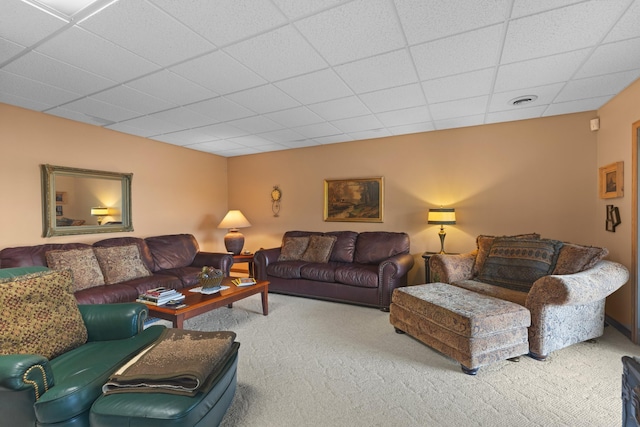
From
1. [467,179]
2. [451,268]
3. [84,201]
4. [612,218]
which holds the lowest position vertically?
[451,268]

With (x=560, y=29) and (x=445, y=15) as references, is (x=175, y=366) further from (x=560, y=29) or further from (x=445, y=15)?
(x=560, y=29)

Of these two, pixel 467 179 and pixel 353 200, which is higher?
pixel 467 179

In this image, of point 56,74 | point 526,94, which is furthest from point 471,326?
point 56,74

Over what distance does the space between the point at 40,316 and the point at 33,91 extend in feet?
7.96

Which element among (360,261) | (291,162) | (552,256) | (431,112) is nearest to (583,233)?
(552,256)

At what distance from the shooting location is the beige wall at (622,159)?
287 centimetres

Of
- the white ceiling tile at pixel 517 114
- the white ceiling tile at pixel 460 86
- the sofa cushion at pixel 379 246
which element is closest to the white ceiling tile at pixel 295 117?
the white ceiling tile at pixel 460 86

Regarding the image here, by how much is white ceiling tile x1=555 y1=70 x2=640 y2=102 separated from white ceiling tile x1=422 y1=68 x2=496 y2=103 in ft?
2.55

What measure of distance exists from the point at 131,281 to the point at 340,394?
2.89 metres

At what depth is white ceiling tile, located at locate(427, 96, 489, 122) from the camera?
3.31 metres

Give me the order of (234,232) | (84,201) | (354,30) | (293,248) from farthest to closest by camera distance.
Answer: (234,232)
(293,248)
(84,201)
(354,30)

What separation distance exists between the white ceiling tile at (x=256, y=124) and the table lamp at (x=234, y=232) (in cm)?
183

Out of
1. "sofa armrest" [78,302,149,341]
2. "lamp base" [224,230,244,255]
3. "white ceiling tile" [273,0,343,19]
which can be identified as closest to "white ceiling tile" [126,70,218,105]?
"white ceiling tile" [273,0,343,19]

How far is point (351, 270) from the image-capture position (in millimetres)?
4098
